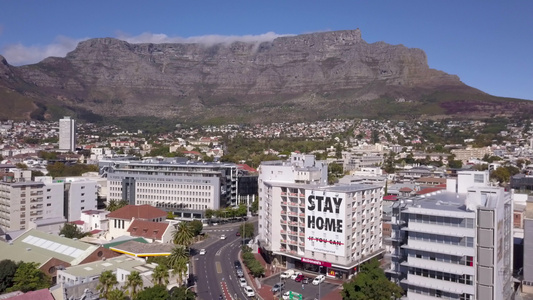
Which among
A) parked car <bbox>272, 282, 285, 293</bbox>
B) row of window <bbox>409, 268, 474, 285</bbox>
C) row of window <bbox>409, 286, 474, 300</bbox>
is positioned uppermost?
row of window <bbox>409, 268, 474, 285</bbox>

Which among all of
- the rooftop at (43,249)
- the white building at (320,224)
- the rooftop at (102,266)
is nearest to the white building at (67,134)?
the rooftop at (43,249)

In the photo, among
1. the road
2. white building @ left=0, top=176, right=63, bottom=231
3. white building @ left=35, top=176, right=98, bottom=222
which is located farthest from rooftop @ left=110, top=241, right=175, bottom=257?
white building @ left=35, top=176, right=98, bottom=222

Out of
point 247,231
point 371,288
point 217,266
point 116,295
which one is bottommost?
point 217,266

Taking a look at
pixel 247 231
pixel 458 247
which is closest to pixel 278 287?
pixel 458 247

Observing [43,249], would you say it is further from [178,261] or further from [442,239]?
[442,239]

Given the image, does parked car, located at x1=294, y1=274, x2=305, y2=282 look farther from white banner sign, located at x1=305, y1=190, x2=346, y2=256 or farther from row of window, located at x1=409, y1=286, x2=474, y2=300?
row of window, located at x1=409, y1=286, x2=474, y2=300

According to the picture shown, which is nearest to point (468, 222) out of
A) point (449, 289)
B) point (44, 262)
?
point (449, 289)
